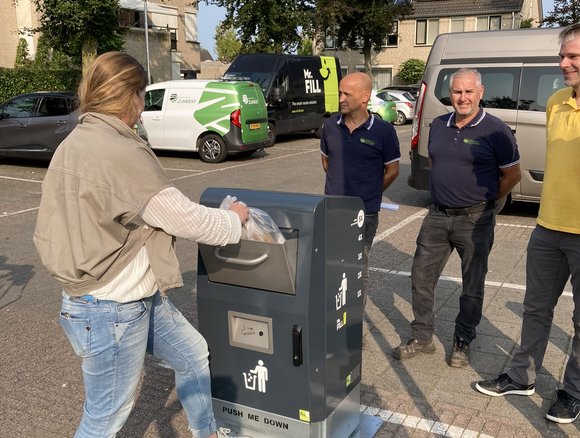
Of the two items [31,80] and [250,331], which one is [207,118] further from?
[250,331]

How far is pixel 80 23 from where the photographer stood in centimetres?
1802

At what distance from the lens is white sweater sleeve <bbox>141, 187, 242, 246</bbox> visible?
84.6 inches

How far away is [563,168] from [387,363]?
1.70m

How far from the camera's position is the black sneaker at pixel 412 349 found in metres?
→ 4.10

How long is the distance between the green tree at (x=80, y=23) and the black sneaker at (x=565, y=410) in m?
17.6

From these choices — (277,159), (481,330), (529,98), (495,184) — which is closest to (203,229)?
(495,184)

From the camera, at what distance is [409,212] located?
8.86 metres

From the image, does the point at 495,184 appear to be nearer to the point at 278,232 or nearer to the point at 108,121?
the point at 278,232

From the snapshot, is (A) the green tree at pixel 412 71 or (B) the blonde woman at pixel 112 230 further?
(A) the green tree at pixel 412 71

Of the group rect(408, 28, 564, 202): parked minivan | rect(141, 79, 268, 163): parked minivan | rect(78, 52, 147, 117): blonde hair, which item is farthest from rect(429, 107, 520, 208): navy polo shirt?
rect(141, 79, 268, 163): parked minivan

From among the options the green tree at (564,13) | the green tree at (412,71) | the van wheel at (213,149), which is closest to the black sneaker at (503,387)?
the van wheel at (213,149)

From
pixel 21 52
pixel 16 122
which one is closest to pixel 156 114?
pixel 16 122

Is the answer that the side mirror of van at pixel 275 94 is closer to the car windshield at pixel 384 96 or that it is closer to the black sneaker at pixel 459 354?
the car windshield at pixel 384 96

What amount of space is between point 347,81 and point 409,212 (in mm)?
5197
